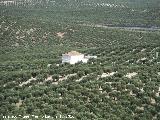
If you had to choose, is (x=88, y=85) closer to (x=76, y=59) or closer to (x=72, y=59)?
(x=72, y=59)

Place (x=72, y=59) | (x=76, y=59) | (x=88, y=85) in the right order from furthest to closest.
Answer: (x=76, y=59) → (x=72, y=59) → (x=88, y=85)

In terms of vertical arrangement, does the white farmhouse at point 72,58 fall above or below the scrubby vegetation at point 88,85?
below

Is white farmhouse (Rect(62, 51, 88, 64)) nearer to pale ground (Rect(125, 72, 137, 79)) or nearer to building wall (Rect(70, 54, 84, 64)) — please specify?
building wall (Rect(70, 54, 84, 64))

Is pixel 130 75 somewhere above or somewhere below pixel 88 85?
below

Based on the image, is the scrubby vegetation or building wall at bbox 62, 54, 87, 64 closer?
the scrubby vegetation

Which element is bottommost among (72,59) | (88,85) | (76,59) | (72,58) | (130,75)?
(76,59)

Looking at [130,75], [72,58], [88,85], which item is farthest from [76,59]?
[88,85]

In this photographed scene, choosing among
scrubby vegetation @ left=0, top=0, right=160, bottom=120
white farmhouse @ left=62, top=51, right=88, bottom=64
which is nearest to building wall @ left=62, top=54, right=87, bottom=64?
white farmhouse @ left=62, top=51, right=88, bottom=64

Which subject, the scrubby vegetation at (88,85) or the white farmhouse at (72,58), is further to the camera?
the white farmhouse at (72,58)

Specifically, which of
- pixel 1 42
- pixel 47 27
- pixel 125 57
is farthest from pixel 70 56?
pixel 47 27

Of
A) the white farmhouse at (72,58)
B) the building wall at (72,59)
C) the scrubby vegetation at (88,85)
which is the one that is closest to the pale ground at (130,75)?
the scrubby vegetation at (88,85)

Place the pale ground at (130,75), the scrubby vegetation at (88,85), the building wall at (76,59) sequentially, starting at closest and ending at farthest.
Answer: the scrubby vegetation at (88,85) < the pale ground at (130,75) < the building wall at (76,59)

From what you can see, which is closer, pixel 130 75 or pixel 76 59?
pixel 130 75

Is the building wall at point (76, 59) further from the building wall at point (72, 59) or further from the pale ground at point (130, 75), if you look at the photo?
the pale ground at point (130, 75)
